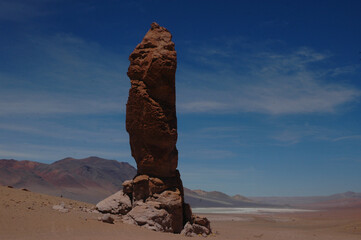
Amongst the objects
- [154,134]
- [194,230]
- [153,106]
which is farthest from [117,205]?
[153,106]

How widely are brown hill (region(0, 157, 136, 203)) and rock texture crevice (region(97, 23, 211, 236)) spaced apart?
2433 inches

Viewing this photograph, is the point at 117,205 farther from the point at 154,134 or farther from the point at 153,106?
the point at 153,106

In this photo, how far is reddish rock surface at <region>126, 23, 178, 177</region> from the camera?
558 inches

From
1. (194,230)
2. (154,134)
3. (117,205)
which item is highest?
(154,134)

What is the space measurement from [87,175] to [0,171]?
77.9 feet

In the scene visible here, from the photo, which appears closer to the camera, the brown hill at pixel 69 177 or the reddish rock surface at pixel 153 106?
the reddish rock surface at pixel 153 106

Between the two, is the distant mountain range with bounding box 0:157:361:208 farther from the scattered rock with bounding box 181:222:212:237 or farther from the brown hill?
the scattered rock with bounding box 181:222:212:237

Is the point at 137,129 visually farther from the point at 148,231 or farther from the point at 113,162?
the point at 113,162

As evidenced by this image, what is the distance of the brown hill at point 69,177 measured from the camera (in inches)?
2940

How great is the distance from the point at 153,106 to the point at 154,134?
44.5 inches

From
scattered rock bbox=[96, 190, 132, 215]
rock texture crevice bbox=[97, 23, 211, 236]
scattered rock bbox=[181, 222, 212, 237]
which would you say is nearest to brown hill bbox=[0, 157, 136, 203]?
scattered rock bbox=[96, 190, 132, 215]

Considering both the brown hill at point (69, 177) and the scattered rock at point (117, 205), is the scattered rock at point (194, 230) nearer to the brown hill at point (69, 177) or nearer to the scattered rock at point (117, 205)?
the scattered rock at point (117, 205)

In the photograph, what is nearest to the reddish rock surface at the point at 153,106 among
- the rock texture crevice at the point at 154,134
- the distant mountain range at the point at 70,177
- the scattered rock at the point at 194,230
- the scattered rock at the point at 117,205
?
the rock texture crevice at the point at 154,134

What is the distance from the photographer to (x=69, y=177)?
87.1 meters
